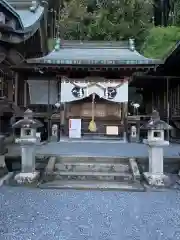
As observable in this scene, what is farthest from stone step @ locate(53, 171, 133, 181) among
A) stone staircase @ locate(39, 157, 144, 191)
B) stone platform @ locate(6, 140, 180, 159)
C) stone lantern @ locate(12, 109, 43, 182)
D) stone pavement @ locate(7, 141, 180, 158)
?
stone pavement @ locate(7, 141, 180, 158)

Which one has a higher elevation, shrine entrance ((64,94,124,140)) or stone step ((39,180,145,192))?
shrine entrance ((64,94,124,140))

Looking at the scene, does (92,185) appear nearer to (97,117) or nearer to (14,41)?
(14,41)

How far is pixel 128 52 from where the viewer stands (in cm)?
1368

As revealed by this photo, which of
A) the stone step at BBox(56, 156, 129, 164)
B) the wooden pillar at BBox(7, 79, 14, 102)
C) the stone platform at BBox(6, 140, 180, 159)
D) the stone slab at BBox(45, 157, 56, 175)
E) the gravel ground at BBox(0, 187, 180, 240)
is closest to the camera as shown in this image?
the gravel ground at BBox(0, 187, 180, 240)

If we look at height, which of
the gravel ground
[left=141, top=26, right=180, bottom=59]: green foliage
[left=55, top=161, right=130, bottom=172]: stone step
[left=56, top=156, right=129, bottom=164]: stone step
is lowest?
the gravel ground

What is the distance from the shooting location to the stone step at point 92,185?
20.4 ft

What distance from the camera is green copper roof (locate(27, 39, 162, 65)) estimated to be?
37.8 feet

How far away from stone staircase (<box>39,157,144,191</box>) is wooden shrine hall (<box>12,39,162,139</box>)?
5000 millimetres

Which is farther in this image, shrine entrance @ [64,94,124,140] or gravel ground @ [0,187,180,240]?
shrine entrance @ [64,94,124,140]

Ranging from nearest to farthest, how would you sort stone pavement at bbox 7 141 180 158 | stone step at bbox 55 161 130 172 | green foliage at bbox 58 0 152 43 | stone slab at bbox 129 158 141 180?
stone slab at bbox 129 158 141 180, stone step at bbox 55 161 130 172, stone pavement at bbox 7 141 180 158, green foliage at bbox 58 0 152 43

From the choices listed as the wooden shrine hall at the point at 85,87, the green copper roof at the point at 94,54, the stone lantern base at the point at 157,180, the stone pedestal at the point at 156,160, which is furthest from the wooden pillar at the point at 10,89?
the stone lantern base at the point at 157,180

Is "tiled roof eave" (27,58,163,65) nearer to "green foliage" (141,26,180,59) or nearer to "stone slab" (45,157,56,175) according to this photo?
"stone slab" (45,157,56,175)

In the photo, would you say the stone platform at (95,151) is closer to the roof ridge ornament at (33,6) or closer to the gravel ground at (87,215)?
the gravel ground at (87,215)

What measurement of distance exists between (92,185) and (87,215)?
1.90m
